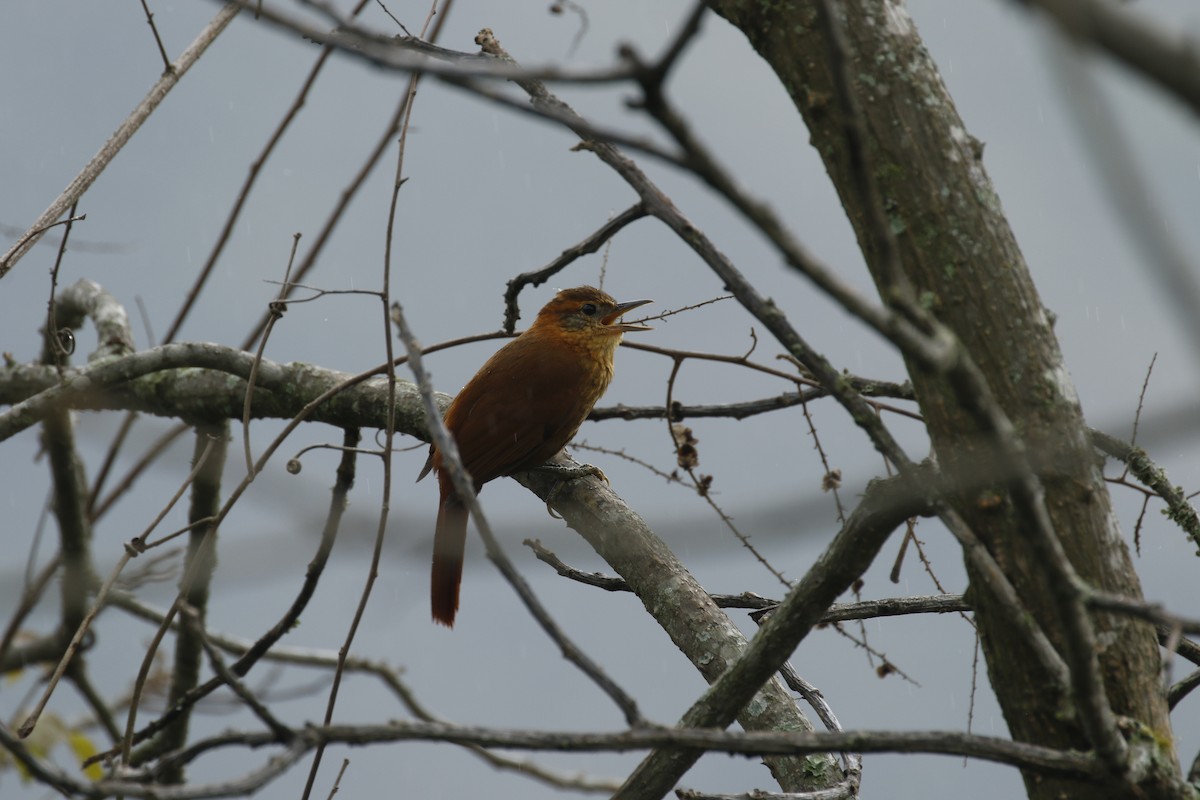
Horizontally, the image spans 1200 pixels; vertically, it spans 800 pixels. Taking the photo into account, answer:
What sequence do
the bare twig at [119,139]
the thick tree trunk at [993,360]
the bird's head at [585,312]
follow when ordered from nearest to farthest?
the thick tree trunk at [993,360], the bare twig at [119,139], the bird's head at [585,312]

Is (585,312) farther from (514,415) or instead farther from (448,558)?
(448,558)

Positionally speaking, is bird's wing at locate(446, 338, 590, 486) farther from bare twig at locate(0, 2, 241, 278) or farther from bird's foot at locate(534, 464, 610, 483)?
bare twig at locate(0, 2, 241, 278)

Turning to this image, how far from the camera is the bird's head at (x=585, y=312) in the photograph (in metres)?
4.53

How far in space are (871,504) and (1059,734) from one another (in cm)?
45

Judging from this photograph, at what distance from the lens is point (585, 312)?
4.60 metres

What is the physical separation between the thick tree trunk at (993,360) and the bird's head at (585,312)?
277cm

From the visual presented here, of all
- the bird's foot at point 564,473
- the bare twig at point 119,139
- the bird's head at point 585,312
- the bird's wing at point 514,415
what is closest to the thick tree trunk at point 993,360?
the bare twig at point 119,139

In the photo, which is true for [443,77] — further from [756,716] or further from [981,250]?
[756,716]

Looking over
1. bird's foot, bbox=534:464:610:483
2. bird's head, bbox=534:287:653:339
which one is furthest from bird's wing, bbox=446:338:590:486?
bird's head, bbox=534:287:653:339

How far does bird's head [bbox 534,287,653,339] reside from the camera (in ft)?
14.9

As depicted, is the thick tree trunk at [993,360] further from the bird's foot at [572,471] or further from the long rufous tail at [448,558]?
the long rufous tail at [448,558]

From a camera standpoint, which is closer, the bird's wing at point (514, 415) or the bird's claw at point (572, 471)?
the bird's claw at point (572, 471)

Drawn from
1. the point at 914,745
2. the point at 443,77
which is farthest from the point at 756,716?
the point at 443,77

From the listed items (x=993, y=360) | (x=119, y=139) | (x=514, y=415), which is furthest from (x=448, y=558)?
(x=993, y=360)
